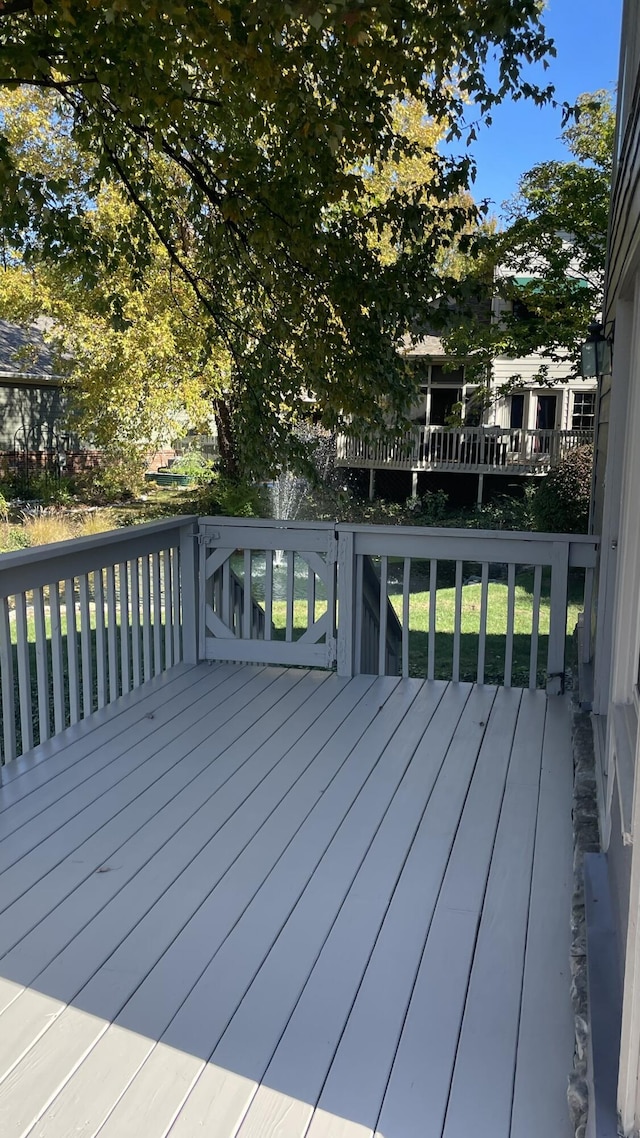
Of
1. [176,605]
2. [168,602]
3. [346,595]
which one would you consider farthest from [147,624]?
[346,595]

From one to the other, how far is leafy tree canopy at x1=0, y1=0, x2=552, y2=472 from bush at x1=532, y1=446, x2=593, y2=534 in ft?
26.9

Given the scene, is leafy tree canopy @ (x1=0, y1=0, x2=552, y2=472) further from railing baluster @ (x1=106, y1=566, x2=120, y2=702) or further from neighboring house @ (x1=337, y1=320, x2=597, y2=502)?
neighboring house @ (x1=337, y1=320, x2=597, y2=502)

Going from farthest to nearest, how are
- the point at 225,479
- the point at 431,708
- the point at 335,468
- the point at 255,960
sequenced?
1. the point at 335,468
2. the point at 225,479
3. the point at 431,708
4. the point at 255,960

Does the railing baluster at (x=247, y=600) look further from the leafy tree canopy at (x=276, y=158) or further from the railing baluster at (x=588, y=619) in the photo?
the railing baluster at (x=588, y=619)

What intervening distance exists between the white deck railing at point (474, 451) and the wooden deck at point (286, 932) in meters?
13.7

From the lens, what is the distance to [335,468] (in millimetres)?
18500

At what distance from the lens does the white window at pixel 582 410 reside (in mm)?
18625

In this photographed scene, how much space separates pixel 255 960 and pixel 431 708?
7.99ft

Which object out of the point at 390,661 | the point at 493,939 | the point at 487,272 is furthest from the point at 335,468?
the point at 493,939

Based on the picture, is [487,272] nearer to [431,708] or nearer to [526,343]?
[526,343]

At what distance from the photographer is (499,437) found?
713 inches

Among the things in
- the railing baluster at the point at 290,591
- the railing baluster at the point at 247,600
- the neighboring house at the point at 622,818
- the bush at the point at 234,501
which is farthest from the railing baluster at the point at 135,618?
the bush at the point at 234,501

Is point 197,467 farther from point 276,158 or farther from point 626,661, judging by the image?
point 626,661

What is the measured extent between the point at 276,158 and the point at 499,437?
13185 millimetres
